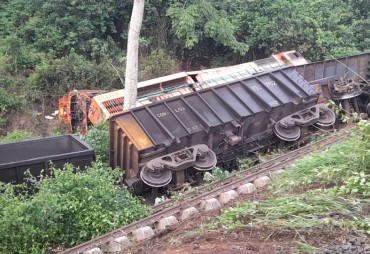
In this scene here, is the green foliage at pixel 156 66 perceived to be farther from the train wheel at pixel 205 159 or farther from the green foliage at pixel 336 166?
the green foliage at pixel 336 166

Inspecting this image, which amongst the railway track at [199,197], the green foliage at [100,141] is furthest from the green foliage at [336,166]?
the green foliage at [100,141]

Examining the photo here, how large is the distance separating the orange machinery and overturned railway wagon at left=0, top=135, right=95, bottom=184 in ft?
10.1

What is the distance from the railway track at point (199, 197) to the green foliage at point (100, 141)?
142 inches

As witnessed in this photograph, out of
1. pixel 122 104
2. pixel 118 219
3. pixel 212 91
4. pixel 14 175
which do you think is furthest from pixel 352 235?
pixel 122 104

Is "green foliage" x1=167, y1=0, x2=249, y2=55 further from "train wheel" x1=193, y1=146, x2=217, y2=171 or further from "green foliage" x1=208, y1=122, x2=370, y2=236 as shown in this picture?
"green foliage" x1=208, y1=122, x2=370, y2=236

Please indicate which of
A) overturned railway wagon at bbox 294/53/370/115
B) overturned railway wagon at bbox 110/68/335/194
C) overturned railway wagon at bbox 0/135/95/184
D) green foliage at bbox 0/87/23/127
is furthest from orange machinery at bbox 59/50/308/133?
overturned railway wagon at bbox 0/135/95/184

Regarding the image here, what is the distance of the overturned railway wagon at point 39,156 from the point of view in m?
9.81

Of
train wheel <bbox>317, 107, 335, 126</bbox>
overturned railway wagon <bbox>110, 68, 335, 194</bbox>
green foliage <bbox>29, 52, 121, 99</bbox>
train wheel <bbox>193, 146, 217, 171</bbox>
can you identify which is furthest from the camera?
green foliage <bbox>29, 52, 121, 99</bbox>

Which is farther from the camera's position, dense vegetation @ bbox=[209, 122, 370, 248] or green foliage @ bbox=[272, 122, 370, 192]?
green foliage @ bbox=[272, 122, 370, 192]

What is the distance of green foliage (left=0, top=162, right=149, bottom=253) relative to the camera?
25.3ft

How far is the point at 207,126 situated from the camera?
11.7 m

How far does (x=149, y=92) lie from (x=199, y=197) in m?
6.76

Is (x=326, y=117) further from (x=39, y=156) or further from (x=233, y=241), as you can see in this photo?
(x=233, y=241)

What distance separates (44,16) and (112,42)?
307 cm
